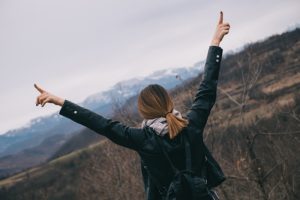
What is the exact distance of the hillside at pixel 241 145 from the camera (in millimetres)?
9825

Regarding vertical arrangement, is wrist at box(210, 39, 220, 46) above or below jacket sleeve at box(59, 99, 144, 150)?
Result: above

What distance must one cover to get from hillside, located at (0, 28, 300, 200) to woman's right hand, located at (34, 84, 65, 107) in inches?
218

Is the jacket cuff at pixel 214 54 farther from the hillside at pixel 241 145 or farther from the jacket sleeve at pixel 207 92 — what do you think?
the hillside at pixel 241 145

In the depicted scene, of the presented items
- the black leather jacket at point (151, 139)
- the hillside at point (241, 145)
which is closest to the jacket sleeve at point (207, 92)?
the black leather jacket at point (151, 139)

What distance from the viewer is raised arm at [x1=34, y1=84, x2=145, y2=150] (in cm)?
293

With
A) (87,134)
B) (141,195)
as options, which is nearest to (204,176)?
(141,195)

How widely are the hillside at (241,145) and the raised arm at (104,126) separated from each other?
211 inches

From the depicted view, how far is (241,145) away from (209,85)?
3306cm

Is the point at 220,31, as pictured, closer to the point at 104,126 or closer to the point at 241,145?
the point at 104,126

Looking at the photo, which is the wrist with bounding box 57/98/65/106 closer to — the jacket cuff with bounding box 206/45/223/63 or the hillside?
the jacket cuff with bounding box 206/45/223/63

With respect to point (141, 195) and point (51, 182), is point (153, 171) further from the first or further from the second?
point (51, 182)

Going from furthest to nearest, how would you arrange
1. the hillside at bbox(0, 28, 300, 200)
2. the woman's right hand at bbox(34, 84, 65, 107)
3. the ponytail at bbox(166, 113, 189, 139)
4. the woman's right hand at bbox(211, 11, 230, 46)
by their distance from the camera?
the hillside at bbox(0, 28, 300, 200) < the woman's right hand at bbox(211, 11, 230, 46) < the woman's right hand at bbox(34, 84, 65, 107) < the ponytail at bbox(166, 113, 189, 139)

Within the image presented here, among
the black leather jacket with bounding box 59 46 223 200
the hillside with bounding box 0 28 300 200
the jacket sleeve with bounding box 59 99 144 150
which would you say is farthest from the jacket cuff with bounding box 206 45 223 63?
the hillside with bounding box 0 28 300 200

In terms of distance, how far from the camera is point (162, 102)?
2914mm
